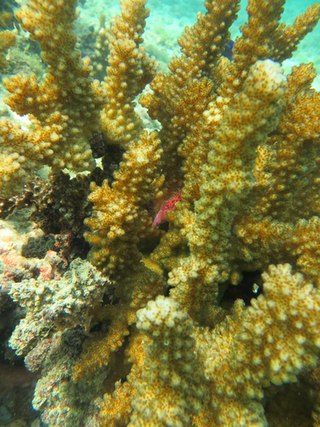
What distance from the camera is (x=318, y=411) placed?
179 cm

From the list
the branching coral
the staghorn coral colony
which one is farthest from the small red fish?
the branching coral

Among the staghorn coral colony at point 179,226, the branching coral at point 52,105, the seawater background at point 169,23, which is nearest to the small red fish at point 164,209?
the staghorn coral colony at point 179,226

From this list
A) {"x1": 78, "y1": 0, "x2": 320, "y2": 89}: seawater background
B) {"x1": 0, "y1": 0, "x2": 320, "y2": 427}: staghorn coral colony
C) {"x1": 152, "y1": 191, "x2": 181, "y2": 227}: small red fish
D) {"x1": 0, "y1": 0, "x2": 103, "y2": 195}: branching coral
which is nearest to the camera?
{"x1": 0, "y1": 0, "x2": 320, "y2": 427}: staghorn coral colony

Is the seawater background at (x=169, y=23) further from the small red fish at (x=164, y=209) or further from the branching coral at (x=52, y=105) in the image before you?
the small red fish at (x=164, y=209)

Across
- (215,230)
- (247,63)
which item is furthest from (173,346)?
(247,63)

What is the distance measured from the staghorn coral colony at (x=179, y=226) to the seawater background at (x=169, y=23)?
11.6 m

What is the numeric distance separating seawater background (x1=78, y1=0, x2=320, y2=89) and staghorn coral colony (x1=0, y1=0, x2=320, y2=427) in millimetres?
11564

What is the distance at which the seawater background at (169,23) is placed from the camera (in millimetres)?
19203

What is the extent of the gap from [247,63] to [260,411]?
7.57 feet

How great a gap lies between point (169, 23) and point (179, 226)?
30.5 m

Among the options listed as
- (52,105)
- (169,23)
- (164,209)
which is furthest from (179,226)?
(169,23)

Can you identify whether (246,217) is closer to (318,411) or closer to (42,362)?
(318,411)

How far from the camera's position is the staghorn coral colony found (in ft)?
4.85

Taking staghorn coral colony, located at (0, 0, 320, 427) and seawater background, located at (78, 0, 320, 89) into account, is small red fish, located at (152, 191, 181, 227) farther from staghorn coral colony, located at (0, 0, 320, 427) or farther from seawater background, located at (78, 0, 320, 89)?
seawater background, located at (78, 0, 320, 89)
